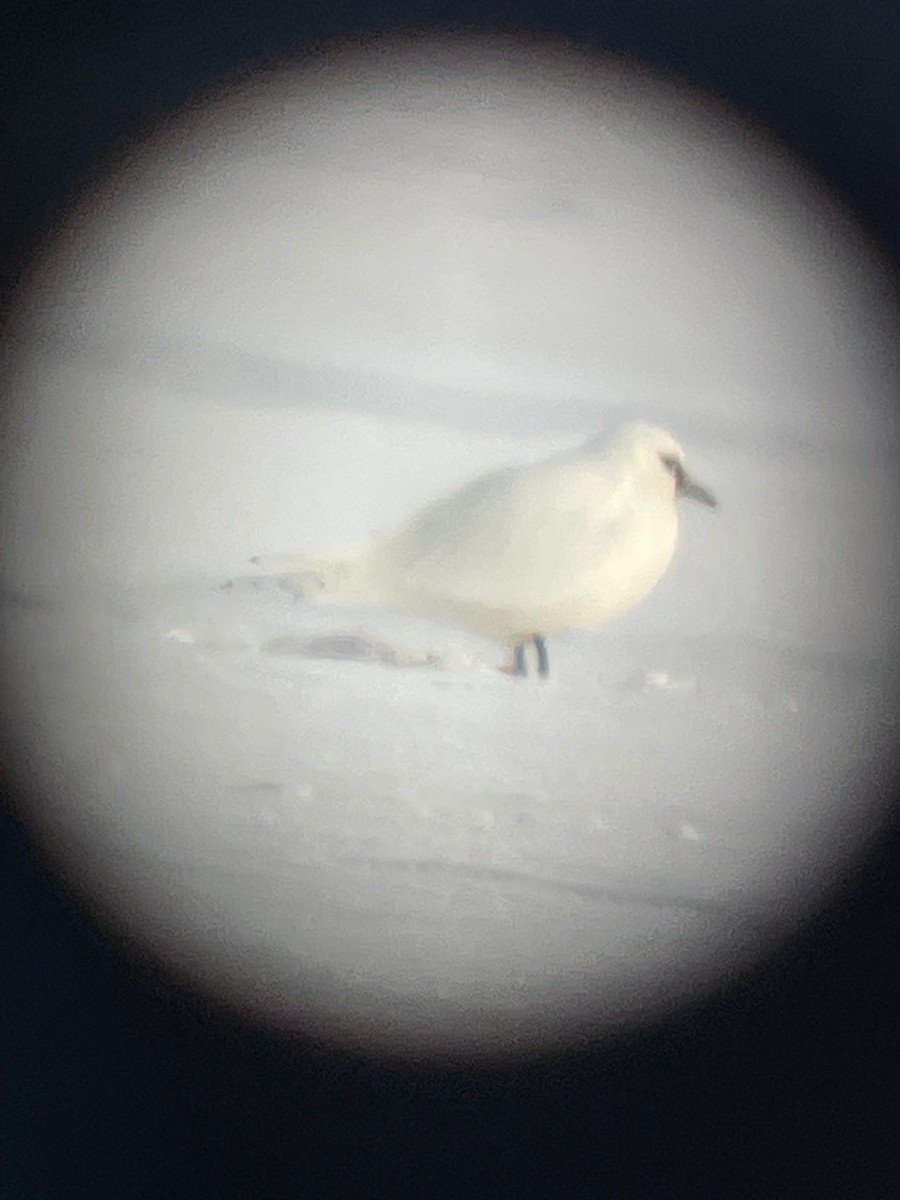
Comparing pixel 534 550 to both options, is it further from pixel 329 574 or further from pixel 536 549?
pixel 329 574

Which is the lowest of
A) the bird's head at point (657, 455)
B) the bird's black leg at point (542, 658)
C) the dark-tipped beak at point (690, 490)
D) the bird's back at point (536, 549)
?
the bird's black leg at point (542, 658)

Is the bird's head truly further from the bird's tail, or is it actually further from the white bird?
the bird's tail

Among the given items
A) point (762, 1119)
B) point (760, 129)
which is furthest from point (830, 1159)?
point (760, 129)

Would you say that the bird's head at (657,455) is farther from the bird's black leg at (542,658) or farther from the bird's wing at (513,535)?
the bird's black leg at (542,658)

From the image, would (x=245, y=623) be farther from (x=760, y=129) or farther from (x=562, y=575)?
(x=760, y=129)

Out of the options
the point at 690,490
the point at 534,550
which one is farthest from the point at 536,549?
the point at 690,490

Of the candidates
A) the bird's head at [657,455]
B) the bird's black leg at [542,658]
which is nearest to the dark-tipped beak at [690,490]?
the bird's head at [657,455]

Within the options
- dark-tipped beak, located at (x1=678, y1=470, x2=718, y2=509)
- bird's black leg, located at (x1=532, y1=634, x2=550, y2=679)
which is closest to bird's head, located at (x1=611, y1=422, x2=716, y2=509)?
dark-tipped beak, located at (x1=678, y1=470, x2=718, y2=509)
